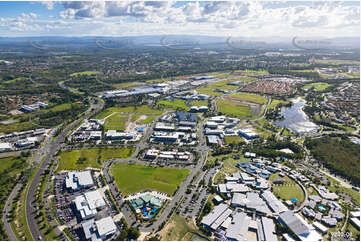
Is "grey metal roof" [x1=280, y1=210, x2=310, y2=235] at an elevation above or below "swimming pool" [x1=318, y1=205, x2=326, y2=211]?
above

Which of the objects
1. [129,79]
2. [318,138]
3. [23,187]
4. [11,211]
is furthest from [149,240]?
[129,79]

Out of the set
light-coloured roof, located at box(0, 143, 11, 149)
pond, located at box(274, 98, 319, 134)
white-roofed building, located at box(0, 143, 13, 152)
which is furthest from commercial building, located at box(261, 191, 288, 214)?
light-coloured roof, located at box(0, 143, 11, 149)

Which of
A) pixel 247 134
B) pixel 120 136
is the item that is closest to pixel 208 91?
pixel 247 134

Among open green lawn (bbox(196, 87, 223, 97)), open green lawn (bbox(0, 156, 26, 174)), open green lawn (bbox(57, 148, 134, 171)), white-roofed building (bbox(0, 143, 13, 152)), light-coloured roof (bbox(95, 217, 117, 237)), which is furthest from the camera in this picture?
open green lawn (bbox(196, 87, 223, 97))

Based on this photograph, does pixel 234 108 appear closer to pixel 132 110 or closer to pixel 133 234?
pixel 132 110

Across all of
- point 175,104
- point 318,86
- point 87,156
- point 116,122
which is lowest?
point 87,156

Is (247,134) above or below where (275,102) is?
above

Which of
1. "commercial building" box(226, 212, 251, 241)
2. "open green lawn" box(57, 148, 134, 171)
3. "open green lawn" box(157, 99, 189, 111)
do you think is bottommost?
"open green lawn" box(57, 148, 134, 171)

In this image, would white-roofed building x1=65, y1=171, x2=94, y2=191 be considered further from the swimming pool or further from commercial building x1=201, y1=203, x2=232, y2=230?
the swimming pool

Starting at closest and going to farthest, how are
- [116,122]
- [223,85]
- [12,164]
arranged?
[12,164] → [116,122] → [223,85]
